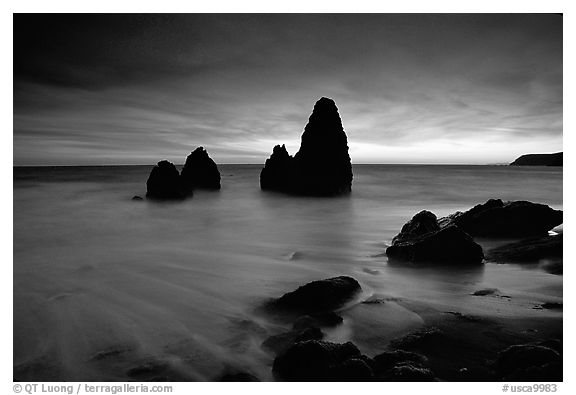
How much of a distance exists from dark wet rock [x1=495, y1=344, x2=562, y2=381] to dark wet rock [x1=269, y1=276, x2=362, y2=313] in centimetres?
165

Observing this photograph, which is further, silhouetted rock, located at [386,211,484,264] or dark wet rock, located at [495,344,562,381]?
silhouetted rock, located at [386,211,484,264]

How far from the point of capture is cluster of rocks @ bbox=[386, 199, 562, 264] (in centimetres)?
561

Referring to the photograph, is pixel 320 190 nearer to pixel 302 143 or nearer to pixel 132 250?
pixel 302 143

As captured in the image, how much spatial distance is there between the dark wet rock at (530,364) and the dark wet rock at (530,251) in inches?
124

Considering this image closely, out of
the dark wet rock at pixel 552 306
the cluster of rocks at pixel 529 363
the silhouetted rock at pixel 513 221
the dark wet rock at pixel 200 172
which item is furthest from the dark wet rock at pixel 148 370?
the dark wet rock at pixel 200 172

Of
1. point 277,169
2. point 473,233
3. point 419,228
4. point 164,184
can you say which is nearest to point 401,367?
point 419,228

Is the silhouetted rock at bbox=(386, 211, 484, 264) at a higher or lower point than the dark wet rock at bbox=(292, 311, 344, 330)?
higher

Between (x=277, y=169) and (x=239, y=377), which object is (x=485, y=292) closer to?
(x=239, y=377)

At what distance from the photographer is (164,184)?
18750 mm

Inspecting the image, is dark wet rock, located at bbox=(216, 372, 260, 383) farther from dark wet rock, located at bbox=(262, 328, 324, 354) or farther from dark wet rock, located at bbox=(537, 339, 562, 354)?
dark wet rock, located at bbox=(537, 339, 562, 354)

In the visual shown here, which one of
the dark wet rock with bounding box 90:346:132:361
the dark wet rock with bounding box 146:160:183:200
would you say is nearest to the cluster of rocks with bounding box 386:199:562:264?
the dark wet rock with bounding box 90:346:132:361

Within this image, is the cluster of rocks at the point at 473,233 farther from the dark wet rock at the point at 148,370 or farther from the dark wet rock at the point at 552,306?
the dark wet rock at the point at 148,370

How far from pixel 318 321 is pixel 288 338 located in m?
0.39

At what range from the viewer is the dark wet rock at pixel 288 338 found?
10.9 ft
